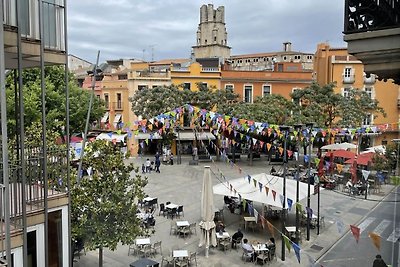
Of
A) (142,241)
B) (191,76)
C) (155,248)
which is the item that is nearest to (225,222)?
(155,248)

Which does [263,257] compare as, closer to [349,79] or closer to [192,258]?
[192,258]

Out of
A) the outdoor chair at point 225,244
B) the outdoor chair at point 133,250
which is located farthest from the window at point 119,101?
the outdoor chair at point 225,244

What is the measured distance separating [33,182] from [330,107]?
108ft

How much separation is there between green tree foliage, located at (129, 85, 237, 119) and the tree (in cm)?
2345

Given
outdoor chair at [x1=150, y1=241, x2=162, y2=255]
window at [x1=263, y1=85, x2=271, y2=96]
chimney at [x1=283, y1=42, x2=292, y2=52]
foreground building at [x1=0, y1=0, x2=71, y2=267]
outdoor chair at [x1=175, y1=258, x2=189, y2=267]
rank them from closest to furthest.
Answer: foreground building at [x1=0, y1=0, x2=71, y2=267]
outdoor chair at [x1=175, y1=258, x2=189, y2=267]
outdoor chair at [x1=150, y1=241, x2=162, y2=255]
window at [x1=263, y1=85, x2=271, y2=96]
chimney at [x1=283, y1=42, x2=292, y2=52]

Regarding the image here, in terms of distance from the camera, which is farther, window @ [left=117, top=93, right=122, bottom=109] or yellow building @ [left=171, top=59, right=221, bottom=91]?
window @ [left=117, top=93, right=122, bottom=109]

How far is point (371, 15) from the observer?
539 cm

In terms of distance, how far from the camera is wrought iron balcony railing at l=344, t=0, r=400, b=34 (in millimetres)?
5297

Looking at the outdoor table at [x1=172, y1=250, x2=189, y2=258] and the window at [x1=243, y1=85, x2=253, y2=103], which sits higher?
the window at [x1=243, y1=85, x2=253, y2=103]

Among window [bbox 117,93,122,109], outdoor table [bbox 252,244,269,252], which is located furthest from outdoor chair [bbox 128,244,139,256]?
window [bbox 117,93,122,109]

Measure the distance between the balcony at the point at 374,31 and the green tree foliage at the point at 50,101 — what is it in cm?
1770

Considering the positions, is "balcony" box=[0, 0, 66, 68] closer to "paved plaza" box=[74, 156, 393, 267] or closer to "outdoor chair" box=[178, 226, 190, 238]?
"paved plaza" box=[74, 156, 393, 267]

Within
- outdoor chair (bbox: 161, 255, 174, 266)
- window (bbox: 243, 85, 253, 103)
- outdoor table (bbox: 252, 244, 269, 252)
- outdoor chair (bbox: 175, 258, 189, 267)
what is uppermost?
window (bbox: 243, 85, 253, 103)

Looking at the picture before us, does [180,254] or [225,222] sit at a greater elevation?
[180,254]
